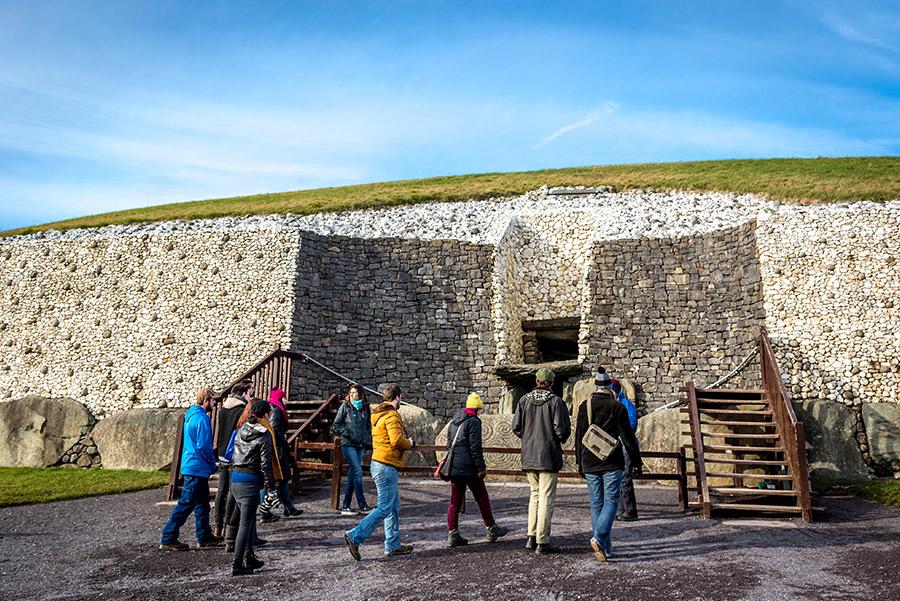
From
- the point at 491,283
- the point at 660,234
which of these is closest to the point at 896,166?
the point at 660,234

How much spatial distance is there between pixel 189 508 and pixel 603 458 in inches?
186

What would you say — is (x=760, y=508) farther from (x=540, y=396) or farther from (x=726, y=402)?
(x=540, y=396)

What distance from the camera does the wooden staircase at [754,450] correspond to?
412 inches

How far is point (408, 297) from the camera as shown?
2156 centimetres

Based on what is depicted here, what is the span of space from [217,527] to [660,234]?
51.3 ft

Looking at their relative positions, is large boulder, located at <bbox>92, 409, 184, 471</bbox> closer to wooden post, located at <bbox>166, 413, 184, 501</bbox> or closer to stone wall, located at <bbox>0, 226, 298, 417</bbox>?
stone wall, located at <bbox>0, 226, 298, 417</bbox>

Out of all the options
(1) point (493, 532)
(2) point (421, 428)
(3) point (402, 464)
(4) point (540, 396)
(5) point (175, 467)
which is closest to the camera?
(4) point (540, 396)

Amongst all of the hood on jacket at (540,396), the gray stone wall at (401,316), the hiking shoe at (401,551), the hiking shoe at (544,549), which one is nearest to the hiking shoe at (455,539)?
the hiking shoe at (401,551)

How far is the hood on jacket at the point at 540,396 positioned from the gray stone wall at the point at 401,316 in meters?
12.1

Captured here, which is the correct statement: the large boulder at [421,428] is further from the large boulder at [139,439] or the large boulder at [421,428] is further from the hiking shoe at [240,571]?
the hiking shoe at [240,571]

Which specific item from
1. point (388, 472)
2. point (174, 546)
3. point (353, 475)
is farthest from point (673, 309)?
point (174, 546)

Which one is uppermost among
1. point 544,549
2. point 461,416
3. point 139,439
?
point 461,416

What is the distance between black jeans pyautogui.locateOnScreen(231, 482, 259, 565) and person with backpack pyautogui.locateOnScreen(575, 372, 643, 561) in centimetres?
328

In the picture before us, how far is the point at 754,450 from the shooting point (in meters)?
11.5
